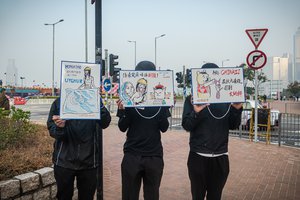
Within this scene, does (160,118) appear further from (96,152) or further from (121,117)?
(96,152)

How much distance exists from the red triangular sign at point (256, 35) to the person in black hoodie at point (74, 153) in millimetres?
7714

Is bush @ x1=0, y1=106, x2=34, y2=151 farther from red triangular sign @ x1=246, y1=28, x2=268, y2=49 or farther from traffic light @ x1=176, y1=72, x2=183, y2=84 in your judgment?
traffic light @ x1=176, y1=72, x2=183, y2=84

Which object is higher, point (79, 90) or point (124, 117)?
point (79, 90)

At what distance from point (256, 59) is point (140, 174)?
24.3 ft

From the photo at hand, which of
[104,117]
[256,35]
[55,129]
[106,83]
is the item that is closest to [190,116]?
[104,117]

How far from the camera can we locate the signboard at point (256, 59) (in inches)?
368

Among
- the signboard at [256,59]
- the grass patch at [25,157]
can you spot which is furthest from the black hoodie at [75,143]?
the signboard at [256,59]

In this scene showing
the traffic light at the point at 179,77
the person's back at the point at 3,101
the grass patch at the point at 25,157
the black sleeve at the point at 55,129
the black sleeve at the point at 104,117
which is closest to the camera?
the black sleeve at the point at 55,129

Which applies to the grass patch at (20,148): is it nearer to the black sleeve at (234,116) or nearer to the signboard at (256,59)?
the black sleeve at (234,116)

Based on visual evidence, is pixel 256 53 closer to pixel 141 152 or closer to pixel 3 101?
pixel 141 152

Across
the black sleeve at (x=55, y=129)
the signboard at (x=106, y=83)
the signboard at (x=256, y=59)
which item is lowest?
the black sleeve at (x=55, y=129)

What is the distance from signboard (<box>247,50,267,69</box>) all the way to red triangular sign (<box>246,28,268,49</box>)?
358 mm

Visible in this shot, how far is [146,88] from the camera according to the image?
3.45 m

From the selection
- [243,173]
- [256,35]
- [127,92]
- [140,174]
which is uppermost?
[256,35]
